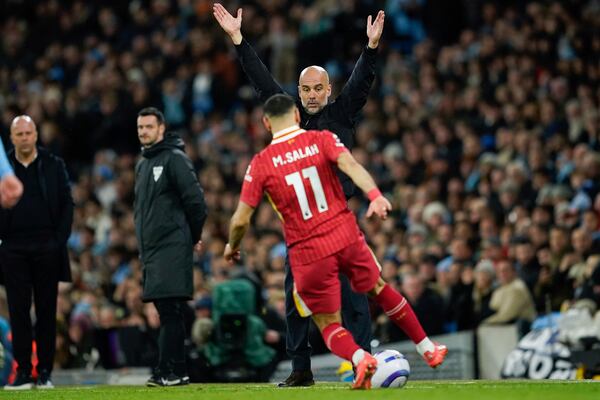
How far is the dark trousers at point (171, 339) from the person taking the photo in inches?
422

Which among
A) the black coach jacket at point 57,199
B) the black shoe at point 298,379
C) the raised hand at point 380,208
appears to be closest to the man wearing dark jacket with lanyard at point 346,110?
the black shoe at point 298,379

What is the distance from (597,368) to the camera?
39.4 ft

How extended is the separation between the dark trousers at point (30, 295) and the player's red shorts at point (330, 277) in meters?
3.01

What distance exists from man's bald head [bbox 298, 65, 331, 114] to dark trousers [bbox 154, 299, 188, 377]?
6.46 ft

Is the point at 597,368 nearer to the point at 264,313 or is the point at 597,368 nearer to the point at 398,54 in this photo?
the point at 264,313

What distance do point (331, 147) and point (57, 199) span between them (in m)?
3.41

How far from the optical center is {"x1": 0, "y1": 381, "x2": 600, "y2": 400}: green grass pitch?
8.22m

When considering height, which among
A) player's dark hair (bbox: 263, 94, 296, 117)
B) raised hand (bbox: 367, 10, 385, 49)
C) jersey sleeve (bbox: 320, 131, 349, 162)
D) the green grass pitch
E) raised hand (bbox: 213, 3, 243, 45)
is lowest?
the green grass pitch

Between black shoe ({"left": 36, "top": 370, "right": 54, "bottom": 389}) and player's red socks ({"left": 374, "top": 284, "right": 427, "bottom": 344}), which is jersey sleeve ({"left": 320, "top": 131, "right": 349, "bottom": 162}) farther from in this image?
black shoe ({"left": 36, "top": 370, "right": 54, "bottom": 389})

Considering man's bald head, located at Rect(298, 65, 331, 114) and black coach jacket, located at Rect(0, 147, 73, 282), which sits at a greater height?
man's bald head, located at Rect(298, 65, 331, 114)

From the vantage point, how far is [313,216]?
8.98 meters

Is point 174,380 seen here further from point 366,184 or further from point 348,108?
point 366,184

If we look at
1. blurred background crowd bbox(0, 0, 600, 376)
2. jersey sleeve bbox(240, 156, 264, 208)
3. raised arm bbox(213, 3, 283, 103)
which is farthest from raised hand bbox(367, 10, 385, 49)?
blurred background crowd bbox(0, 0, 600, 376)

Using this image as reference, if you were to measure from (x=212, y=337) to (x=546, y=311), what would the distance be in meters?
3.61
